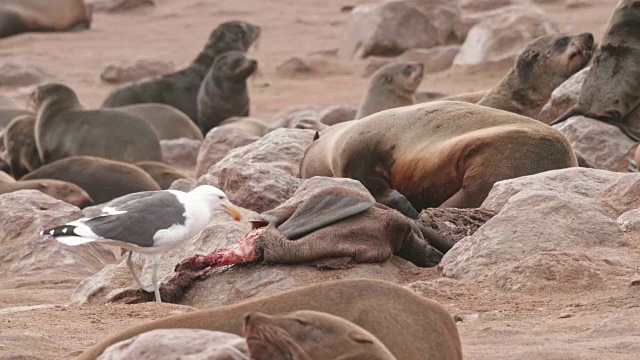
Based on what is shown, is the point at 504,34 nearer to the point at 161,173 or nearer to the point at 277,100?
the point at 277,100

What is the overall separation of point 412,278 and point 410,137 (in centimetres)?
226

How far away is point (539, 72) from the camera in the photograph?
1043cm

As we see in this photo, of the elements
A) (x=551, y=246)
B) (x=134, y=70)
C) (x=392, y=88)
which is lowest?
(x=134, y=70)

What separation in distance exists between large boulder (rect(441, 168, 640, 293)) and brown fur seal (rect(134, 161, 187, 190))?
575cm

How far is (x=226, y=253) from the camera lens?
5.86m

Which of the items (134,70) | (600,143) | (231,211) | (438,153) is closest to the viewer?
(231,211)

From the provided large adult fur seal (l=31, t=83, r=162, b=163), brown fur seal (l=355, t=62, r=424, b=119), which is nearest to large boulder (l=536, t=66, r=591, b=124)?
brown fur seal (l=355, t=62, r=424, b=119)

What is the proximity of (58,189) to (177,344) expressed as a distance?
7.56 m

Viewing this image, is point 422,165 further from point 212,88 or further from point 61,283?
point 212,88

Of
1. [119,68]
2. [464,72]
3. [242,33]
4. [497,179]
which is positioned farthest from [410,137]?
[119,68]

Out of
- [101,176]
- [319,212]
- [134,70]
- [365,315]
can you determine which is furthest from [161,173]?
[365,315]

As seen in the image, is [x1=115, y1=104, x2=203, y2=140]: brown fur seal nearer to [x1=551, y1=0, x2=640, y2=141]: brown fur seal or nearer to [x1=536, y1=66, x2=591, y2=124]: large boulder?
[x1=536, y1=66, x2=591, y2=124]: large boulder

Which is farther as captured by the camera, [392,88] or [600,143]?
[392,88]

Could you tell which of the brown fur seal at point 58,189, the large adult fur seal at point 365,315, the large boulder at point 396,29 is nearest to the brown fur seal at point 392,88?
the brown fur seal at point 58,189
